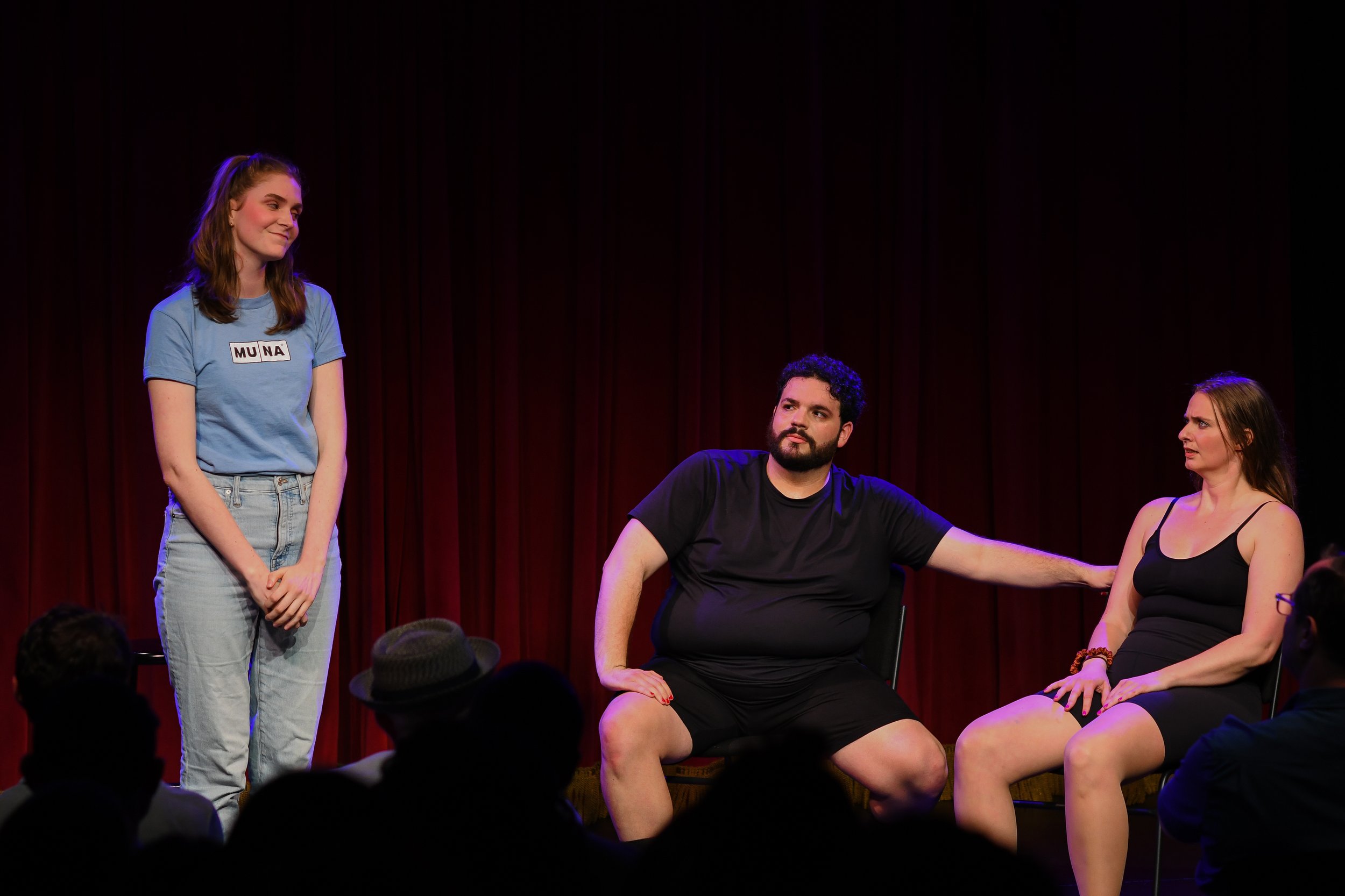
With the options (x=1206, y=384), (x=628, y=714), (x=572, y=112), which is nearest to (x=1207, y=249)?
(x=1206, y=384)

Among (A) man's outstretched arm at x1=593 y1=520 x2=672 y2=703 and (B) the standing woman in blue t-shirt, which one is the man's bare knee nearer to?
(A) man's outstretched arm at x1=593 y1=520 x2=672 y2=703

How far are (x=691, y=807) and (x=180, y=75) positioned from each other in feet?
12.1

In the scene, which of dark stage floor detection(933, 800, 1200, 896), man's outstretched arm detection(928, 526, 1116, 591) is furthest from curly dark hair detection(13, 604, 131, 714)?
dark stage floor detection(933, 800, 1200, 896)

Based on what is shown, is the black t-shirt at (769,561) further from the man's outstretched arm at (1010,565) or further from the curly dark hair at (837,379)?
the curly dark hair at (837,379)

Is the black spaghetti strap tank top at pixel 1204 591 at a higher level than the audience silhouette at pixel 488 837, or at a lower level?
lower

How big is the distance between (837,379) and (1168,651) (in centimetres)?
110

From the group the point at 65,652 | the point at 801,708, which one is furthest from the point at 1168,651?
the point at 65,652

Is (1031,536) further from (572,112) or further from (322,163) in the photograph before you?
(322,163)

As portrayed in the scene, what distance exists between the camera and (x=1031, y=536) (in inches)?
167

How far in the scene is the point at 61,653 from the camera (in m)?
1.73

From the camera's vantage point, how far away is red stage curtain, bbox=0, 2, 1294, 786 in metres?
3.81

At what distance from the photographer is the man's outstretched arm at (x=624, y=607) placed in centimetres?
283

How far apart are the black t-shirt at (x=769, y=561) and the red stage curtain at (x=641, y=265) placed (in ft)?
3.06

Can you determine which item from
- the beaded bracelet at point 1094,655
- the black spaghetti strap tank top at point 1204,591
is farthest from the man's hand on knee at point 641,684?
the black spaghetti strap tank top at point 1204,591
